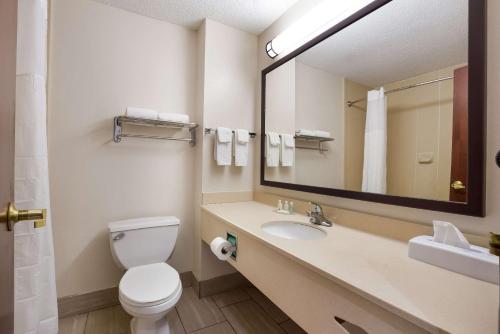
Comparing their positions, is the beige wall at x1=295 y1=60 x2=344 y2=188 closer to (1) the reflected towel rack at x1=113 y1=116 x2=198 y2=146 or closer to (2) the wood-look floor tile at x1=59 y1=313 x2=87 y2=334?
(1) the reflected towel rack at x1=113 y1=116 x2=198 y2=146

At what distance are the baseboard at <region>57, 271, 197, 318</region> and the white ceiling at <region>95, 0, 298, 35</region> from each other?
2172 mm

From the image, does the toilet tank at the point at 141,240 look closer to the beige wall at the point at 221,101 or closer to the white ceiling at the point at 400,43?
the beige wall at the point at 221,101

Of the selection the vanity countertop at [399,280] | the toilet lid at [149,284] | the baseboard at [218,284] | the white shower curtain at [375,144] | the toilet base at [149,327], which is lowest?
the baseboard at [218,284]

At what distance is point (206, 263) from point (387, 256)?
1.40 metres

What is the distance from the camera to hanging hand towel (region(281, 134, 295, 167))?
1.71m

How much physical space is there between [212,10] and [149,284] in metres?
1.99

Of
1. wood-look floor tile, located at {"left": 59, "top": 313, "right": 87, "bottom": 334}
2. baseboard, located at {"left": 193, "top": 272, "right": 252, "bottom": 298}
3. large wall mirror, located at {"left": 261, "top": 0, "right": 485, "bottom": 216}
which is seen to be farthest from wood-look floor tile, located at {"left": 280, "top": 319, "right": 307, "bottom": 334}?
wood-look floor tile, located at {"left": 59, "top": 313, "right": 87, "bottom": 334}

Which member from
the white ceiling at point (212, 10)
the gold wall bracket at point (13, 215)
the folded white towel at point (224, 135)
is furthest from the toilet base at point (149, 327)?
the white ceiling at point (212, 10)

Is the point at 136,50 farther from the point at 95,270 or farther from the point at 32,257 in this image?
the point at 95,270

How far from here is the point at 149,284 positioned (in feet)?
4.27

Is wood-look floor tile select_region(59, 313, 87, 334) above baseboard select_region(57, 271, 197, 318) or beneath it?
beneath

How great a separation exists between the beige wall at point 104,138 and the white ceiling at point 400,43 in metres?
1.30

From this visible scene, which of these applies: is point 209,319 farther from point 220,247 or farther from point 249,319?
point 220,247

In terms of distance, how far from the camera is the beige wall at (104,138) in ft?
5.08
